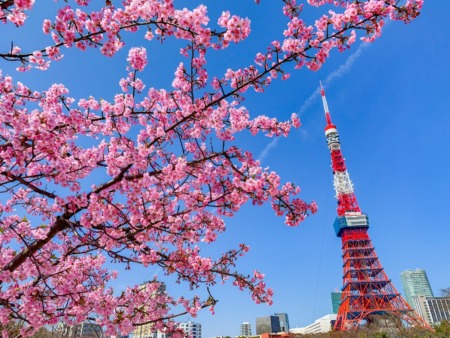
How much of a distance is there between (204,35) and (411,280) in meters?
225

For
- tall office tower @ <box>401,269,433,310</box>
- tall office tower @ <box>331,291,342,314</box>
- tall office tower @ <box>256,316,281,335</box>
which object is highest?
tall office tower @ <box>401,269,433,310</box>

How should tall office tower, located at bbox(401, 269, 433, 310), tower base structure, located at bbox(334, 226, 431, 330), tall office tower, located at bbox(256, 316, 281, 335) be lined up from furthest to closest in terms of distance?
tall office tower, located at bbox(401, 269, 433, 310) < tall office tower, located at bbox(256, 316, 281, 335) < tower base structure, located at bbox(334, 226, 431, 330)

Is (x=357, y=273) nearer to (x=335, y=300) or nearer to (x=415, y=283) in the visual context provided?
(x=335, y=300)

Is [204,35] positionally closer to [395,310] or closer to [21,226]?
[21,226]

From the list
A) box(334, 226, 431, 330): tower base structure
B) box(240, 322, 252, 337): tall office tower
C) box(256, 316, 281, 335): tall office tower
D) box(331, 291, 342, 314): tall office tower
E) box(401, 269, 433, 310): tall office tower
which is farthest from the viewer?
box(401, 269, 433, 310): tall office tower

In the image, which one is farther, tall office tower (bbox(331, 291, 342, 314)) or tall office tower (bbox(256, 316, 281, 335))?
tall office tower (bbox(331, 291, 342, 314))

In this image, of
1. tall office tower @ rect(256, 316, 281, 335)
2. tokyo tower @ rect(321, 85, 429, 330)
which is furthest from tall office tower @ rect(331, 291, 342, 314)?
tokyo tower @ rect(321, 85, 429, 330)

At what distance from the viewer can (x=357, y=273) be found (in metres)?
43.3

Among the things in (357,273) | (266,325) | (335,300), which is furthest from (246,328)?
(357,273)

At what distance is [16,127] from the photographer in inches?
130

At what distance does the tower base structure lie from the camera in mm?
39031

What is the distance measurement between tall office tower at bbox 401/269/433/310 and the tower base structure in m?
170

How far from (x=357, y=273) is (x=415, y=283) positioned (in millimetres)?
177643

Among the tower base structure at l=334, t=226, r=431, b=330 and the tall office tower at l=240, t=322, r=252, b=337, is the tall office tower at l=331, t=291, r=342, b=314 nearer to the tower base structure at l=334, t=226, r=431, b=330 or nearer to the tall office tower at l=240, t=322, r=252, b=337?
the tall office tower at l=240, t=322, r=252, b=337
